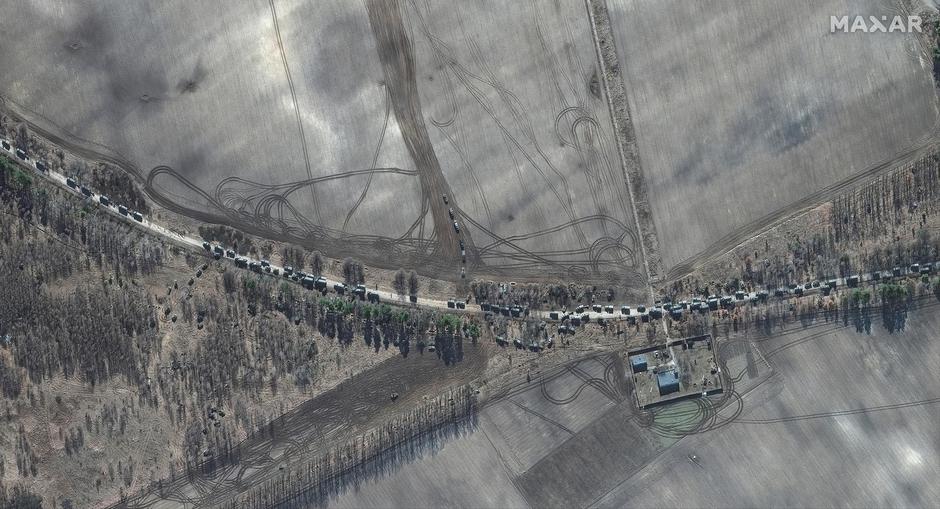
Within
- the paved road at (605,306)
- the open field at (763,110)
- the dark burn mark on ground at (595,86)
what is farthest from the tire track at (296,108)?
the open field at (763,110)

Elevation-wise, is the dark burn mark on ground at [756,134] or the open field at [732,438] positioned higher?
the dark burn mark on ground at [756,134]

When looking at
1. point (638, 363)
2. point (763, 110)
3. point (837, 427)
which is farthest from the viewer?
point (763, 110)

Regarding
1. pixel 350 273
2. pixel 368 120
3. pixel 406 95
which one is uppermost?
pixel 406 95

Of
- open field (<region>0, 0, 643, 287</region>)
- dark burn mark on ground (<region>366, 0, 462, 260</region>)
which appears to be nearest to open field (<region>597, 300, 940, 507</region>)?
open field (<region>0, 0, 643, 287</region>)

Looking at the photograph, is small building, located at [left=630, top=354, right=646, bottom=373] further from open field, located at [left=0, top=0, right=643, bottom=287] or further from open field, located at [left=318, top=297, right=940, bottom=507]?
open field, located at [left=0, top=0, right=643, bottom=287]

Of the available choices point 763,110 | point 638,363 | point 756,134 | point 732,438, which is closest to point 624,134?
point 756,134

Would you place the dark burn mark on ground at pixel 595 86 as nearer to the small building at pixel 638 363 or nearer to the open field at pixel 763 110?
the open field at pixel 763 110

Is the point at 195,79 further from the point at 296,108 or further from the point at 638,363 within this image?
the point at 638,363

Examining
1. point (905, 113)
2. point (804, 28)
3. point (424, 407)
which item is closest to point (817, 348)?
point (905, 113)
